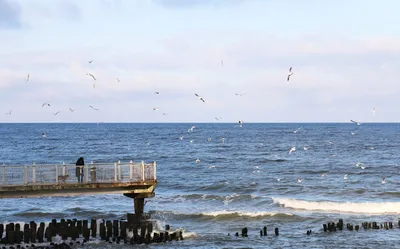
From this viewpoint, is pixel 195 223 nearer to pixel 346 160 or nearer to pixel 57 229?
pixel 57 229

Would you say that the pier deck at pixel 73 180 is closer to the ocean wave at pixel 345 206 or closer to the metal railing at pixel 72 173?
the metal railing at pixel 72 173

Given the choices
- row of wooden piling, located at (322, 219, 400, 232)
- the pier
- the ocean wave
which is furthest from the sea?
the pier

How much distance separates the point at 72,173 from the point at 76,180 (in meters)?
0.45

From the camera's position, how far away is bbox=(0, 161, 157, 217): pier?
36.3 m

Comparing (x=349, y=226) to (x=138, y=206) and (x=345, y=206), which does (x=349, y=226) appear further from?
(x=138, y=206)

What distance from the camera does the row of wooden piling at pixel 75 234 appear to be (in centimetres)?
3516

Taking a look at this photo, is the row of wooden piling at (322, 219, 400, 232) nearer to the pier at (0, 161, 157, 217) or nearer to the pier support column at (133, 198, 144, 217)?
the pier at (0, 161, 157, 217)

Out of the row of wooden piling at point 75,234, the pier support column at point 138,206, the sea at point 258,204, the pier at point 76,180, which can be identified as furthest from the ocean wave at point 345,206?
the row of wooden piling at point 75,234

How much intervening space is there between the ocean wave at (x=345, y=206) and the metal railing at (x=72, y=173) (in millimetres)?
16943

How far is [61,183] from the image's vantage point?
36875mm

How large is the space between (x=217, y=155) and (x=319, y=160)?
18.9 metres

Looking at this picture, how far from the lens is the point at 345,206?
52.1 metres

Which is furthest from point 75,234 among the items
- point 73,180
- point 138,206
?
point 138,206

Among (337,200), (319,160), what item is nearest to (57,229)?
(337,200)
